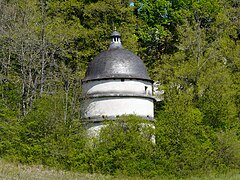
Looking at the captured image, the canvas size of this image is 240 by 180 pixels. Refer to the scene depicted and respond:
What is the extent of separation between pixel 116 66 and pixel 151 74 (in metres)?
9.29

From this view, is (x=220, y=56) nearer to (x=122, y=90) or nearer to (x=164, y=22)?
(x=164, y=22)

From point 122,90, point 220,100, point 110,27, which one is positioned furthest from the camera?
point 110,27

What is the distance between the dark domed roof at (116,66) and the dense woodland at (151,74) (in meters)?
1.51

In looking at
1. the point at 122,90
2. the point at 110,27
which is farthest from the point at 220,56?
the point at 122,90

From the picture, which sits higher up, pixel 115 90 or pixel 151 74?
pixel 151 74

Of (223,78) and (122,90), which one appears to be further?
(223,78)

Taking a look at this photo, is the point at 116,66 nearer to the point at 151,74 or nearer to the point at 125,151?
the point at 125,151

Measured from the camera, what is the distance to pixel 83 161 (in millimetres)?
22734

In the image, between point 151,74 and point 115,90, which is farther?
point 151,74

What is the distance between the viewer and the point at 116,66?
84.2ft

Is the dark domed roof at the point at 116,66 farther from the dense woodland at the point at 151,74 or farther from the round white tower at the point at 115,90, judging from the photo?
the dense woodland at the point at 151,74

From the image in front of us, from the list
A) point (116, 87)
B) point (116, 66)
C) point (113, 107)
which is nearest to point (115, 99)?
point (113, 107)

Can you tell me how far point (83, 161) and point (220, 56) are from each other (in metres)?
14.0

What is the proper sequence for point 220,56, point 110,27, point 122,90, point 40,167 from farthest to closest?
1. point 110,27
2. point 220,56
3. point 122,90
4. point 40,167
